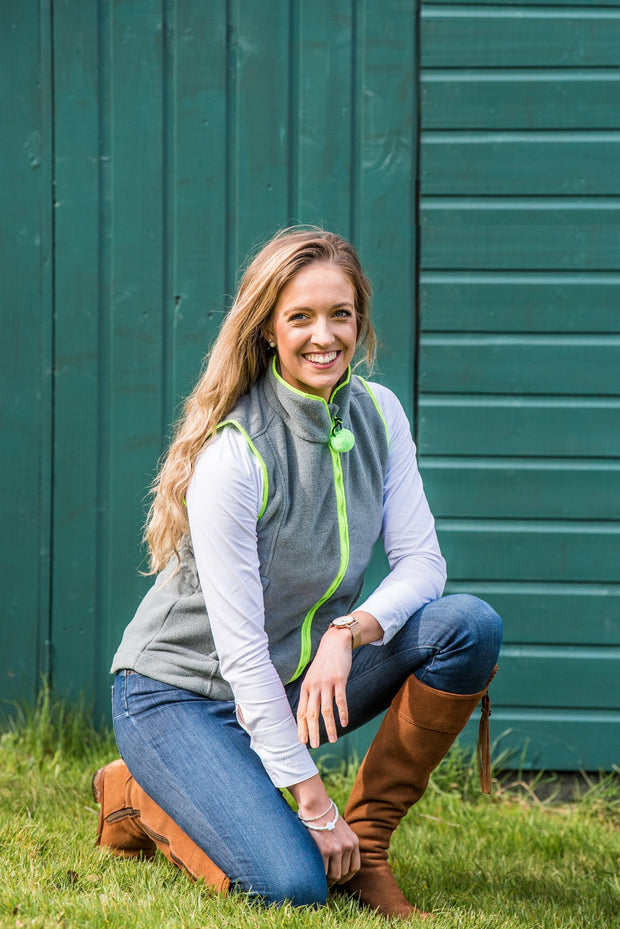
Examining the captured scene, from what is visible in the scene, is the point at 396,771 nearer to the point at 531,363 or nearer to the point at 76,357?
the point at 531,363

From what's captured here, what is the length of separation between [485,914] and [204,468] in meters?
1.12

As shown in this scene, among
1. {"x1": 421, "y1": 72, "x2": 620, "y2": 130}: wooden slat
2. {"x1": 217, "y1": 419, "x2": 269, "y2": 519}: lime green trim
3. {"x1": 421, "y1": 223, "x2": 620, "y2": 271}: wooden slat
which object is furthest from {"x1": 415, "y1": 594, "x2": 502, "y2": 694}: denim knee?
{"x1": 421, "y1": 72, "x2": 620, "y2": 130}: wooden slat

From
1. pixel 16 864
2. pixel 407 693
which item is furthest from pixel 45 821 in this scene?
pixel 407 693

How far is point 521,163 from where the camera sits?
309 centimetres

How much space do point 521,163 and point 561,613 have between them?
141 centimetres

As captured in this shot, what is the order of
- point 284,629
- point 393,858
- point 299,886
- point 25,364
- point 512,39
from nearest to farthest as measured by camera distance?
point 299,886, point 284,629, point 393,858, point 512,39, point 25,364

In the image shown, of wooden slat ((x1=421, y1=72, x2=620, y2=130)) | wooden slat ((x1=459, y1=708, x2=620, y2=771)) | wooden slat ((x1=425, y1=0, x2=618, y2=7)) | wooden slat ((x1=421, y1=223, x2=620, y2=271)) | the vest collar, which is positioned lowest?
wooden slat ((x1=459, y1=708, x2=620, y2=771))

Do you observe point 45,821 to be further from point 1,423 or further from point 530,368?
point 530,368

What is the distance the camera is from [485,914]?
6.86 feet

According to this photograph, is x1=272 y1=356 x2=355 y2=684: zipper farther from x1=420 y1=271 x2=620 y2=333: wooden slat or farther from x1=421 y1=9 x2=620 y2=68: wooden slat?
x1=421 y1=9 x2=620 y2=68: wooden slat

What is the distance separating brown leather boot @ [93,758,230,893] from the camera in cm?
210

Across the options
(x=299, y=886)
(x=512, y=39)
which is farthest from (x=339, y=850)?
(x=512, y=39)

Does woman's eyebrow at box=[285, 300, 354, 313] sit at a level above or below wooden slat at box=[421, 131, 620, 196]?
below

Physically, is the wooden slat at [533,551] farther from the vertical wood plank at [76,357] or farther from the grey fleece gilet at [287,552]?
the vertical wood plank at [76,357]
